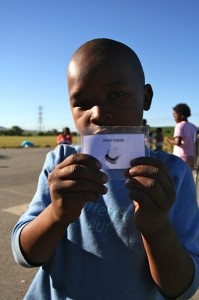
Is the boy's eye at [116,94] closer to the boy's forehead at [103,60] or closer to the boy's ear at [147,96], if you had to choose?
the boy's forehead at [103,60]

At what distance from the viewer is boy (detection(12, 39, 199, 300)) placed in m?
1.07

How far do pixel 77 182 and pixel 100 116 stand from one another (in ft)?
0.93

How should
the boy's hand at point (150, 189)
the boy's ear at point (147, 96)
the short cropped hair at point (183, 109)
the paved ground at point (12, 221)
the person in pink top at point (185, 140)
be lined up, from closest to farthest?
the boy's hand at point (150, 189) → the boy's ear at point (147, 96) → the paved ground at point (12, 221) → the person in pink top at point (185, 140) → the short cropped hair at point (183, 109)

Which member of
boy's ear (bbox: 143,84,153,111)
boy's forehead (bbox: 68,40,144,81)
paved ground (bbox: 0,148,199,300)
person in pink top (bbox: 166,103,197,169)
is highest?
boy's forehead (bbox: 68,40,144,81)

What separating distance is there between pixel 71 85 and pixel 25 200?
561 centimetres

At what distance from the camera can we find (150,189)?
916mm

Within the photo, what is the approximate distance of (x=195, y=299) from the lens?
3123 millimetres

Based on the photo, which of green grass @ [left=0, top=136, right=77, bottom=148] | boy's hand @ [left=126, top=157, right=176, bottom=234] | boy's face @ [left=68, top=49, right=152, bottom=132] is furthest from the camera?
green grass @ [left=0, top=136, right=77, bottom=148]

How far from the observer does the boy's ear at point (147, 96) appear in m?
1.41

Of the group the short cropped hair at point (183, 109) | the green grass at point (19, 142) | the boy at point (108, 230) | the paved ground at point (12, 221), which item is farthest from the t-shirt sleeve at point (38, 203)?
the green grass at point (19, 142)

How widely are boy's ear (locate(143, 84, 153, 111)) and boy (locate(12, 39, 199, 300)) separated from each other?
78 mm

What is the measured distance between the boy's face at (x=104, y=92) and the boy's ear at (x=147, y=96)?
131 mm

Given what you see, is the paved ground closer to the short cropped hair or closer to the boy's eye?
the boy's eye

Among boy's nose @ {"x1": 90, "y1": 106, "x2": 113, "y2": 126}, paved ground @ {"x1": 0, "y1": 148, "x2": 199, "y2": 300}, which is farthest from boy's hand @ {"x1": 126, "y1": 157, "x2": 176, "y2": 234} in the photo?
paved ground @ {"x1": 0, "y1": 148, "x2": 199, "y2": 300}
